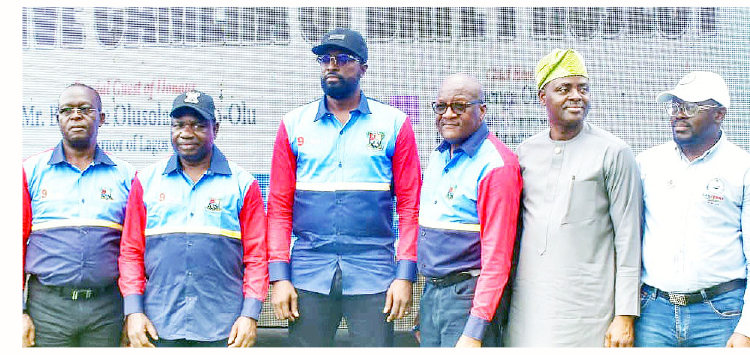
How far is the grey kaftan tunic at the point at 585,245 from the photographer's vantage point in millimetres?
2729

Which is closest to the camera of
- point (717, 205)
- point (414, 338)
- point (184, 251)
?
point (717, 205)

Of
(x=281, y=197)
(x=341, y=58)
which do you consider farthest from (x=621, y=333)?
(x=341, y=58)

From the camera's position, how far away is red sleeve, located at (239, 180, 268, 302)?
3.03 m

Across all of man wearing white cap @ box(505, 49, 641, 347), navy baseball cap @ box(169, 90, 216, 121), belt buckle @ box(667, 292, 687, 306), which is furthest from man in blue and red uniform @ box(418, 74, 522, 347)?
navy baseball cap @ box(169, 90, 216, 121)

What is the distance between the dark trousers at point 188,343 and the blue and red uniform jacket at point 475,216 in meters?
0.91

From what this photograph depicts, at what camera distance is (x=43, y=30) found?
146 inches

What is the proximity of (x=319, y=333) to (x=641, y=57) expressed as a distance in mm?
2149

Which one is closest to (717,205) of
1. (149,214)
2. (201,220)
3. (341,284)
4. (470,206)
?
(470,206)

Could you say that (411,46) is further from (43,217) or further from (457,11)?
(43,217)

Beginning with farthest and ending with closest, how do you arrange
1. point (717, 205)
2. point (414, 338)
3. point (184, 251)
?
point (414, 338)
point (184, 251)
point (717, 205)

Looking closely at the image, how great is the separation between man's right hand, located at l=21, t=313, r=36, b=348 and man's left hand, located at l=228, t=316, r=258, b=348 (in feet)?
Answer: 2.81

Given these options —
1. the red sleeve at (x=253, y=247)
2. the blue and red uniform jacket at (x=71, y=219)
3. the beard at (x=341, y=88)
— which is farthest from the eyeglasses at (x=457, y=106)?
the blue and red uniform jacket at (x=71, y=219)

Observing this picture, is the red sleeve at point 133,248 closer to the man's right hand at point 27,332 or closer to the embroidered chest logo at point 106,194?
the embroidered chest logo at point 106,194

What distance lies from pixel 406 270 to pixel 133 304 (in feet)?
3.75
